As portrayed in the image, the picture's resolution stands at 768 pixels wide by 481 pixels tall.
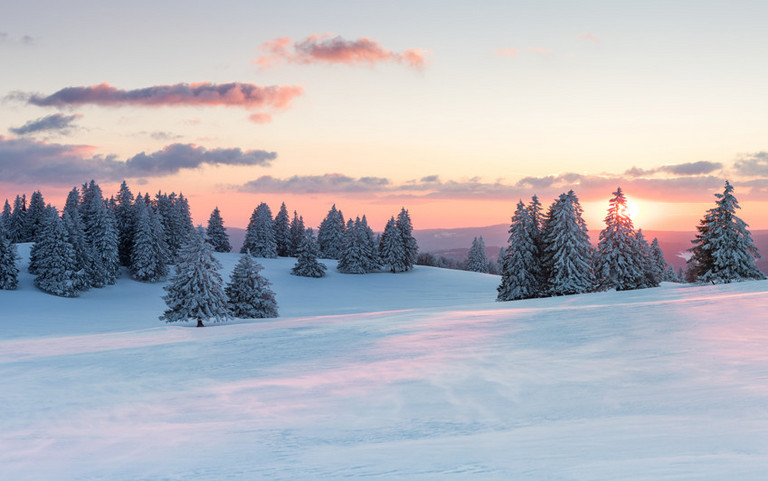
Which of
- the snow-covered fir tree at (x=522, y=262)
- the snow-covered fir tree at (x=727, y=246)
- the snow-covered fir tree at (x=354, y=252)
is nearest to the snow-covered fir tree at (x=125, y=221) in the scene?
the snow-covered fir tree at (x=354, y=252)

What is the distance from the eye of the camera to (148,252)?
236ft

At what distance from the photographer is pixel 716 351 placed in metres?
12.6

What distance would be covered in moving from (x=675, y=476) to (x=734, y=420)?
3078mm

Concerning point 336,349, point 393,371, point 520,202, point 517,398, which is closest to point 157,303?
point 520,202

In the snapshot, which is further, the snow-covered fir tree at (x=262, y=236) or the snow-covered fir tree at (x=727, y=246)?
the snow-covered fir tree at (x=262, y=236)

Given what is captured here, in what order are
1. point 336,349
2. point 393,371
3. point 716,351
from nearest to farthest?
point 716,351
point 393,371
point 336,349

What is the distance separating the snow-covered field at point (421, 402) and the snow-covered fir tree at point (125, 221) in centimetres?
6179

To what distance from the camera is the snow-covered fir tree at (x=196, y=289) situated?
36.7m

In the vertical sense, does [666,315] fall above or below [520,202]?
below

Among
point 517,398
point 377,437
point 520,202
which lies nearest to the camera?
point 377,437

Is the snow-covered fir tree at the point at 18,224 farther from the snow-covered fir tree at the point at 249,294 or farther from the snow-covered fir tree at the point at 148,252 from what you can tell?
the snow-covered fir tree at the point at 249,294

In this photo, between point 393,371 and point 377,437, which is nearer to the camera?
point 377,437

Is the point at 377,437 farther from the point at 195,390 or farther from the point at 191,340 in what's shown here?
the point at 191,340

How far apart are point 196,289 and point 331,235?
79017 millimetres
